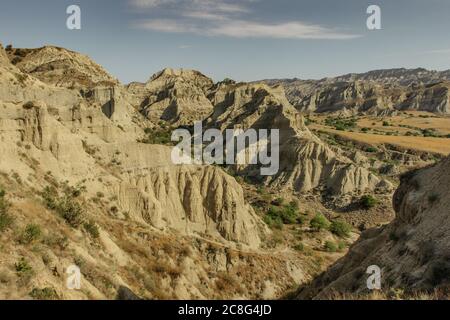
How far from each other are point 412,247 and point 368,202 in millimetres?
32497

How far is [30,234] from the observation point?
14.6 m

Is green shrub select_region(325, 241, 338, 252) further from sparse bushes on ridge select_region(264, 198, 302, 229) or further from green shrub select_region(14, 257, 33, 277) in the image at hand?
green shrub select_region(14, 257, 33, 277)

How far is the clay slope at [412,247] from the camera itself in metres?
13.9

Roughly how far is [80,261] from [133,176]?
535 inches

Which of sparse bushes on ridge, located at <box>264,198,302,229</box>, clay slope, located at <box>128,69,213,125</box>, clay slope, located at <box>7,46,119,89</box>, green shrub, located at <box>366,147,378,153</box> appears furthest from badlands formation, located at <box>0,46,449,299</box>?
clay slope, located at <box>128,69,213,125</box>

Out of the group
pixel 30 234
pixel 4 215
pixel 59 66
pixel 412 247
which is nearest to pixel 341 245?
pixel 412 247

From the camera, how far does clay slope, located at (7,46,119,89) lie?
5603 centimetres

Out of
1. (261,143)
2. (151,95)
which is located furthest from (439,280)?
(151,95)

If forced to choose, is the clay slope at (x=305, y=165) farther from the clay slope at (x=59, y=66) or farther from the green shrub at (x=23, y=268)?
the green shrub at (x=23, y=268)

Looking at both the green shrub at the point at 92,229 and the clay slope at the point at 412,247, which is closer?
the clay slope at the point at 412,247

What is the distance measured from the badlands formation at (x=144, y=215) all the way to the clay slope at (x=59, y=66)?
1995cm

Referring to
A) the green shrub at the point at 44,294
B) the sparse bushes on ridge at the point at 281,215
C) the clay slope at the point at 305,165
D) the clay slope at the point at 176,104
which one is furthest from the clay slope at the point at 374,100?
the green shrub at the point at 44,294

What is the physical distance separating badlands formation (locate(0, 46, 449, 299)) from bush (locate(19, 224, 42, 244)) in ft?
0.11

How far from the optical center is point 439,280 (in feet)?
43.0
